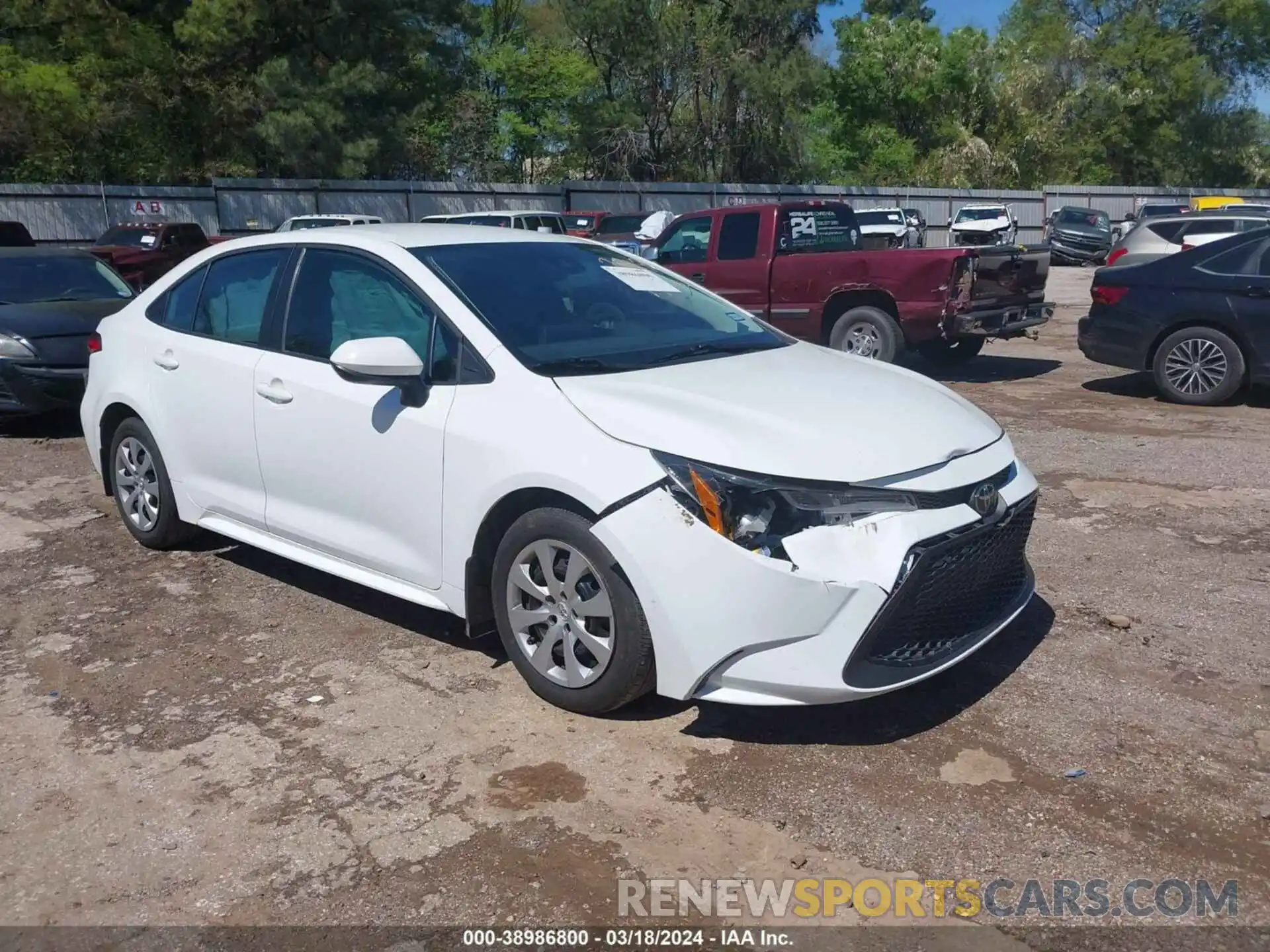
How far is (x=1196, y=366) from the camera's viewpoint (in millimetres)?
9750

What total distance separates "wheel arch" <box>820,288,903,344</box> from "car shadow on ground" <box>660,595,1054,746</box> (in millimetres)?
7044

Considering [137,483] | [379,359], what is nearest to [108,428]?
[137,483]

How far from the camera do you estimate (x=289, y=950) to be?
2.87m

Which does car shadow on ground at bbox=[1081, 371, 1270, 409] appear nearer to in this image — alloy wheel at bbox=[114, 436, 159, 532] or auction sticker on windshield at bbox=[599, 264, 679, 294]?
auction sticker on windshield at bbox=[599, 264, 679, 294]

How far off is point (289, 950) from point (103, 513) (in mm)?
4769

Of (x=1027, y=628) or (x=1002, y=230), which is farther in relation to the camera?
(x=1002, y=230)

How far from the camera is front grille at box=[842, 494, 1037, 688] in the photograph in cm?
356

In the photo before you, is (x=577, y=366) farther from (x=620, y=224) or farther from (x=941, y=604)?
(x=620, y=224)

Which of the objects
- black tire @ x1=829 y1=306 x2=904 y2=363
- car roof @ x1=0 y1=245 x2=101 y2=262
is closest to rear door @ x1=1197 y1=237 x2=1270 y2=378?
black tire @ x1=829 y1=306 x2=904 y2=363

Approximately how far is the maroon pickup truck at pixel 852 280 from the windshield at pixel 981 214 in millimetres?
23822

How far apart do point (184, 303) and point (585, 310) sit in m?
2.21

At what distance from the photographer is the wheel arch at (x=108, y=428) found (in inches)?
232

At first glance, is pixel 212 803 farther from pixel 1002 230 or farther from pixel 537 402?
pixel 1002 230

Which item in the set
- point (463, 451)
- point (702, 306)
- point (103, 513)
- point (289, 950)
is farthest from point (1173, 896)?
point (103, 513)
